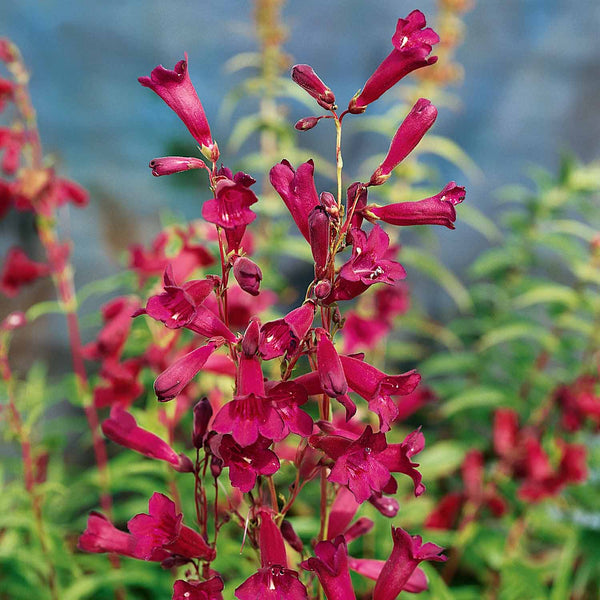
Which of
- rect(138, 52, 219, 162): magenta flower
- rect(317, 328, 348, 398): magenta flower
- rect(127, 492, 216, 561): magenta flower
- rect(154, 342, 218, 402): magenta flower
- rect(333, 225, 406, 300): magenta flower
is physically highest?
rect(138, 52, 219, 162): magenta flower

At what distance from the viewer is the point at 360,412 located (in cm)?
173

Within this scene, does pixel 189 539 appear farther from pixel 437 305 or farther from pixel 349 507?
pixel 437 305

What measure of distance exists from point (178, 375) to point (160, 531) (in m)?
0.19

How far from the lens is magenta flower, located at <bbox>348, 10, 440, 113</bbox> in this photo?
2.12 ft

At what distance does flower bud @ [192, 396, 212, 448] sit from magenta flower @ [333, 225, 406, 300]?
9.1 inches

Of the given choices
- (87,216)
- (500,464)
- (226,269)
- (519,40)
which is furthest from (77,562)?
(519,40)

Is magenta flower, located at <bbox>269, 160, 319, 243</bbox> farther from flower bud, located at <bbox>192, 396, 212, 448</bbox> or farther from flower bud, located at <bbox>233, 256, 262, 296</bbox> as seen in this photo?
flower bud, located at <bbox>192, 396, 212, 448</bbox>

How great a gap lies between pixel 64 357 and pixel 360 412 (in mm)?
1743

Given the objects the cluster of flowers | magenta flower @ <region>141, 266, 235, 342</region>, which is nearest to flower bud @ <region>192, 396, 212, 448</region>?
the cluster of flowers

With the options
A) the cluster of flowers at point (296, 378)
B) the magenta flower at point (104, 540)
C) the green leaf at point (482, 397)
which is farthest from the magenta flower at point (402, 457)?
the green leaf at point (482, 397)

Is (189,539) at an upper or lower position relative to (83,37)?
lower

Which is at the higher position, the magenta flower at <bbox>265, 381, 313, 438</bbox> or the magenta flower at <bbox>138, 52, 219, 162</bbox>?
the magenta flower at <bbox>138, 52, 219, 162</bbox>

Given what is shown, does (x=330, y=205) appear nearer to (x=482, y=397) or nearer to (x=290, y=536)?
(x=290, y=536)

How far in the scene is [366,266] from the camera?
592 mm
